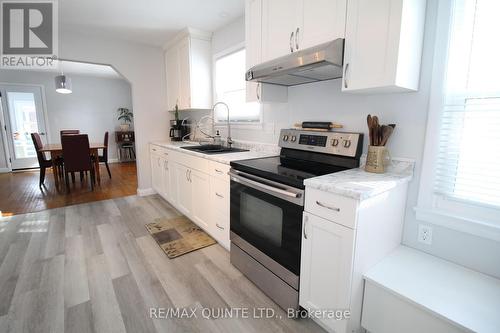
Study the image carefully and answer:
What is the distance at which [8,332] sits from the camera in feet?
4.73

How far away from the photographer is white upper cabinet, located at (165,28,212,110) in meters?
3.31

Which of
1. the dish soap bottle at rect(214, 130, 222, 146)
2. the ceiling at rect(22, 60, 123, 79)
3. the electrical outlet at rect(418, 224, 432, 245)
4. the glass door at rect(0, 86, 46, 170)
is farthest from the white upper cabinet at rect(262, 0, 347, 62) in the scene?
the glass door at rect(0, 86, 46, 170)

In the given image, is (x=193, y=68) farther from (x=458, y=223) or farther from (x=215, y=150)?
(x=458, y=223)

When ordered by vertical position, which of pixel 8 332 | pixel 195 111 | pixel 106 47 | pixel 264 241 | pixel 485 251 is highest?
pixel 106 47

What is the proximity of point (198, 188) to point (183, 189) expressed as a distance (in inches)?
17.6

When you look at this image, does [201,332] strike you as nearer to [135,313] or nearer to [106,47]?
[135,313]

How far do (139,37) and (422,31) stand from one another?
3562mm

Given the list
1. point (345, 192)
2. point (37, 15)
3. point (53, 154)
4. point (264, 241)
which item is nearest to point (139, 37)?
point (37, 15)

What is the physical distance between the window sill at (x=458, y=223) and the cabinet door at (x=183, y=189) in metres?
2.19

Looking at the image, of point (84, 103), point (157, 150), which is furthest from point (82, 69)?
point (157, 150)

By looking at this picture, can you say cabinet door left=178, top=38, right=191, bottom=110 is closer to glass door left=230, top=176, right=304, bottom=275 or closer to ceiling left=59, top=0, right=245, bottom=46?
ceiling left=59, top=0, right=245, bottom=46

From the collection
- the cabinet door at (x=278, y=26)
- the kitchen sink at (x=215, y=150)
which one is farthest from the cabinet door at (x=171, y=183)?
the cabinet door at (x=278, y=26)

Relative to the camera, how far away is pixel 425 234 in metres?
1.49

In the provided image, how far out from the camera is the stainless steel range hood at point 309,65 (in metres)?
1.44
